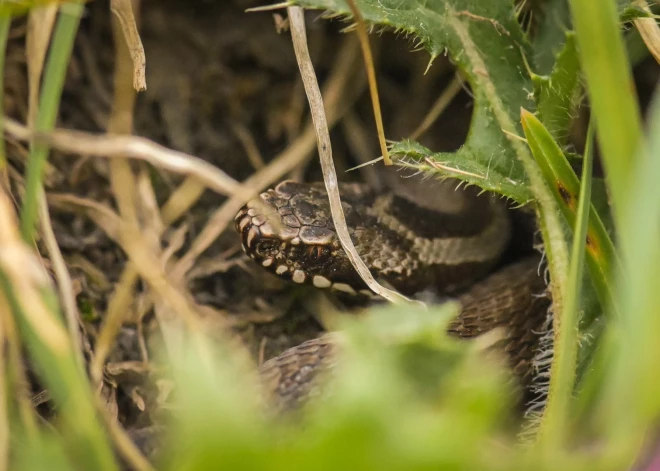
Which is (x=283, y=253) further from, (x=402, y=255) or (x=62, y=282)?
(x=62, y=282)

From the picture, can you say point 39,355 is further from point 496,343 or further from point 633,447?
point 496,343

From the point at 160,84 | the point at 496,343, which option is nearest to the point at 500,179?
the point at 496,343

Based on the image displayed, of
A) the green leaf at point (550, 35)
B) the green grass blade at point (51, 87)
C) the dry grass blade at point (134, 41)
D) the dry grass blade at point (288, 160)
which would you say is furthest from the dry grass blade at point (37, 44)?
the green leaf at point (550, 35)

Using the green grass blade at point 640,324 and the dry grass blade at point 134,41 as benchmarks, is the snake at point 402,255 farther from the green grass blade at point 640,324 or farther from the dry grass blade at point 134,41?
the green grass blade at point 640,324

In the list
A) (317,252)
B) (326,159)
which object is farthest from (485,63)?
(317,252)

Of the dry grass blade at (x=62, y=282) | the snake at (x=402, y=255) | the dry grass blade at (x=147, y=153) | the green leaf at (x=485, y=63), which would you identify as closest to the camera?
the dry grass blade at (x=147, y=153)
